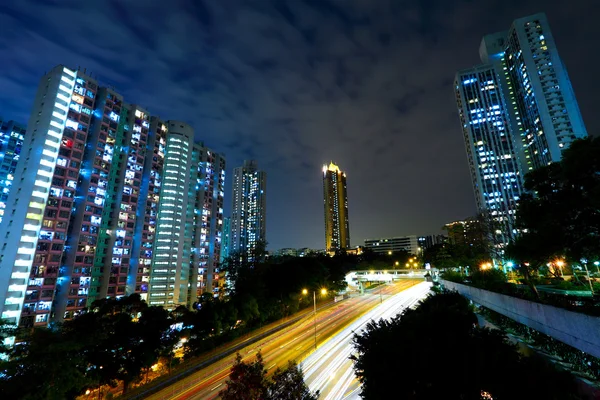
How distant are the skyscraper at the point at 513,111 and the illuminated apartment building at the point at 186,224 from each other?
359 ft

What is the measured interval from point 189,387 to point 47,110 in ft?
244

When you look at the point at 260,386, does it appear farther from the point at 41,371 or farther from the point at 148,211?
the point at 148,211

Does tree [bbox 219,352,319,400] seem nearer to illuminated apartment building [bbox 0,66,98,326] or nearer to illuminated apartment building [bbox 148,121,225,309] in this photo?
illuminated apartment building [bbox 0,66,98,326]

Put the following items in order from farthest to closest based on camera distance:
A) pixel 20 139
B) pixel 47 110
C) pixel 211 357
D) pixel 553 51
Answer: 1. pixel 553 51
2. pixel 20 139
3. pixel 47 110
4. pixel 211 357

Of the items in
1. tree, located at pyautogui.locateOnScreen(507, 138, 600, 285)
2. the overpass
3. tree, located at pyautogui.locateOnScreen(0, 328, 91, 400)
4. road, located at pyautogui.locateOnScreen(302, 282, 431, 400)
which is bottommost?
road, located at pyautogui.locateOnScreen(302, 282, 431, 400)

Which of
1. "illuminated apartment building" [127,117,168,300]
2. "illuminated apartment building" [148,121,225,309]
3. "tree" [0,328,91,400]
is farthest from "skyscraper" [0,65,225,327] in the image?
"tree" [0,328,91,400]

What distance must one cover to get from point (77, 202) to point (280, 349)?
64879 mm

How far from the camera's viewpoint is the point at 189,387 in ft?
103

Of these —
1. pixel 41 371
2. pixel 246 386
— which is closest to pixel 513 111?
pixel 246 386

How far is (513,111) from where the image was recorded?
130125 mm

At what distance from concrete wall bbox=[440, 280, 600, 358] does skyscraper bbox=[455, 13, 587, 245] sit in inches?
→ 3468

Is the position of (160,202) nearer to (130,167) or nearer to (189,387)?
(130,167)

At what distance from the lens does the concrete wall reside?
17.2 m

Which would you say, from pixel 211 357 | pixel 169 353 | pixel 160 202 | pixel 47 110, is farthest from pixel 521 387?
pixel 160 202
